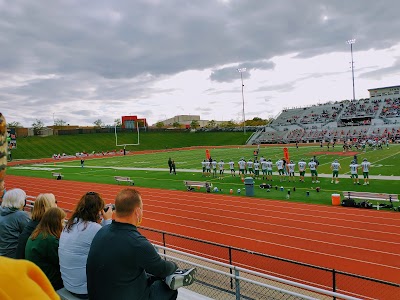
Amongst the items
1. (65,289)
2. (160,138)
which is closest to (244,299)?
(65,289)

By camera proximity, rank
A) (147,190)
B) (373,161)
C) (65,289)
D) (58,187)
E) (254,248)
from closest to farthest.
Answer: (65,289) → (254,248) → (147,190) → (58,187) → (373,161)

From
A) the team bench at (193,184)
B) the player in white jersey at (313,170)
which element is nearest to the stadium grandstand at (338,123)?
the player in white jersey at (313,170)

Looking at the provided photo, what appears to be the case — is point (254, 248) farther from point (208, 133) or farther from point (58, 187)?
point (208, 133)

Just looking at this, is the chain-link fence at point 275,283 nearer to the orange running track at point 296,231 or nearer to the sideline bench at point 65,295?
the orange running track at point 296,231

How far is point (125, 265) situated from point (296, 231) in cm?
1005

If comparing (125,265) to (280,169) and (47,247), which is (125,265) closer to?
(47,247)

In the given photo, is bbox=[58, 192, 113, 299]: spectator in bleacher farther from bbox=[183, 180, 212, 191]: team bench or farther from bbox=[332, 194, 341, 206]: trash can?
bbox=[183, 180, 212, 191]: team bench

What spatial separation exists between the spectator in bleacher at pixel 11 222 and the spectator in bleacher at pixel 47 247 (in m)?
1.24

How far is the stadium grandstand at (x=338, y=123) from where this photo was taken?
6012cm

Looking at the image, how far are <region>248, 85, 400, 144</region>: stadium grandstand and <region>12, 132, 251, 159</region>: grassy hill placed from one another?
864 cm

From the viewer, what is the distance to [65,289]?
3.85m

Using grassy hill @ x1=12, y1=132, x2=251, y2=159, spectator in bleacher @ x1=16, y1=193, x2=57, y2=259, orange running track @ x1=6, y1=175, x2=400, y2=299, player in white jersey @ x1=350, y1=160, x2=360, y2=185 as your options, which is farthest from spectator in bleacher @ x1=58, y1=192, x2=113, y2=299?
grassy hill @ x1=12, y1=132, x2=251, y2=159

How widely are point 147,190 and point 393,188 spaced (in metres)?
14.0

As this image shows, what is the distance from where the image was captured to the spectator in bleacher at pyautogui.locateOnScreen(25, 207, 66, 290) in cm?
382
